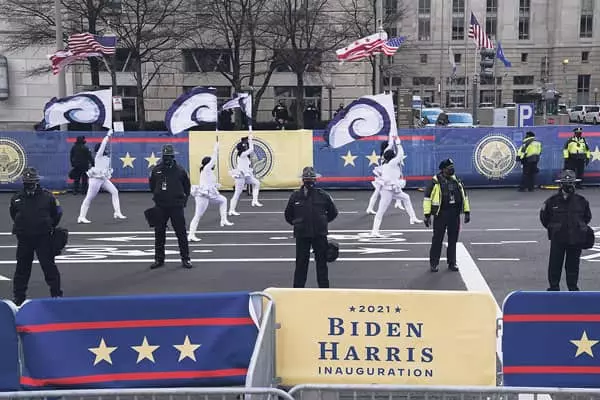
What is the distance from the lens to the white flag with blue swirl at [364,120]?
1409 centimetres

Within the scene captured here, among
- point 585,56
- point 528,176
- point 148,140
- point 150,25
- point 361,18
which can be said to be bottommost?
point 528,176

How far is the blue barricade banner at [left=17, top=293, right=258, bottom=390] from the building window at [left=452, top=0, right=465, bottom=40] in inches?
3077

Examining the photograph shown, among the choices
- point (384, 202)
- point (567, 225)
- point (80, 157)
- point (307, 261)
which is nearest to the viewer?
point (567, 225)

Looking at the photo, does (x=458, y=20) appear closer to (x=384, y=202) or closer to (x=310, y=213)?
(x=384, y=202)

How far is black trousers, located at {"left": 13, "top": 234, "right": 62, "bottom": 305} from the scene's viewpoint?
353 inches

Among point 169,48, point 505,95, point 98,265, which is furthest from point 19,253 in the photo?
point 505,95

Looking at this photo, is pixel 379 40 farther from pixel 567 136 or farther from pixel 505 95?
pixel 505 95

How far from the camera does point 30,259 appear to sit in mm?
9039

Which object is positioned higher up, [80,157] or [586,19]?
[586,19]

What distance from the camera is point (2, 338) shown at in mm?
5738

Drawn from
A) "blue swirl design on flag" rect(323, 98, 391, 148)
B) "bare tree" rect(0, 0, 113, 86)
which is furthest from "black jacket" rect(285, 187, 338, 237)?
"bare tree" rect(0, 0, 113, 86)

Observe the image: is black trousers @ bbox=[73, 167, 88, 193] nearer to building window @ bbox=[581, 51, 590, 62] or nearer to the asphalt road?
the asphalt road

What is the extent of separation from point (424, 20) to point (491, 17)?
317 inches

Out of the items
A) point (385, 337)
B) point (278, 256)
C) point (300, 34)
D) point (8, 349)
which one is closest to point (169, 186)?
point (278, 256)
